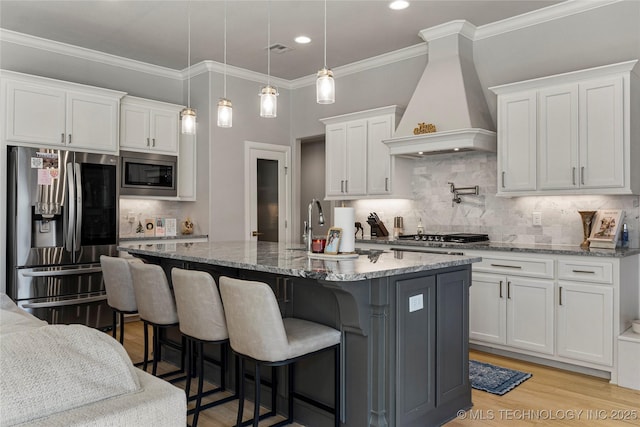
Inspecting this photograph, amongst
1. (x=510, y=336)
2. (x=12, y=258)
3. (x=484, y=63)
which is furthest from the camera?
(x=484, y=63)

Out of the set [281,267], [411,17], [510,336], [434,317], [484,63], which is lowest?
[510,336]

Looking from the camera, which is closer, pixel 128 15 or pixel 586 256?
pixel 586 256

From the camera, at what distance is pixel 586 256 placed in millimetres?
3602

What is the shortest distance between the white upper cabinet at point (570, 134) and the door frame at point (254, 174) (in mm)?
3152

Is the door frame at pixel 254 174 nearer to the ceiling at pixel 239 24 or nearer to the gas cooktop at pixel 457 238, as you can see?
the ceiling at pixel 239 24

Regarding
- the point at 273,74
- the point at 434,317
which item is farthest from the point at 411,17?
the point at 434,317

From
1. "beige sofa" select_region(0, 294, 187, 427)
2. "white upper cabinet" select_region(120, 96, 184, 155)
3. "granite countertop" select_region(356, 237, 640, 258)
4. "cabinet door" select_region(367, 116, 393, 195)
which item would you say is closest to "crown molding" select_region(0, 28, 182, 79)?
"white upper cabinet" select_region(120, 96, 184, 155)

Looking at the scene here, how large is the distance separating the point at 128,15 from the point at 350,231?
316 cm

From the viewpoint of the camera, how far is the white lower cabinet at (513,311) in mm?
3811

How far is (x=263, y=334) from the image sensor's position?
227cm

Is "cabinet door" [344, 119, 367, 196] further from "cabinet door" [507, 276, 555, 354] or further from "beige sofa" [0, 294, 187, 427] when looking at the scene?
"beige sofa" [0, 294, 187, 427]

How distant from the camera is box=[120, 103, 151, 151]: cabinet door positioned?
5434mm

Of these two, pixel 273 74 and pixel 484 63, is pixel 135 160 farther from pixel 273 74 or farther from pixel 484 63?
pixel 484 63

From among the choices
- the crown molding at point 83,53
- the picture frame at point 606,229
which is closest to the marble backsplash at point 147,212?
the crown molding at point 83,53
